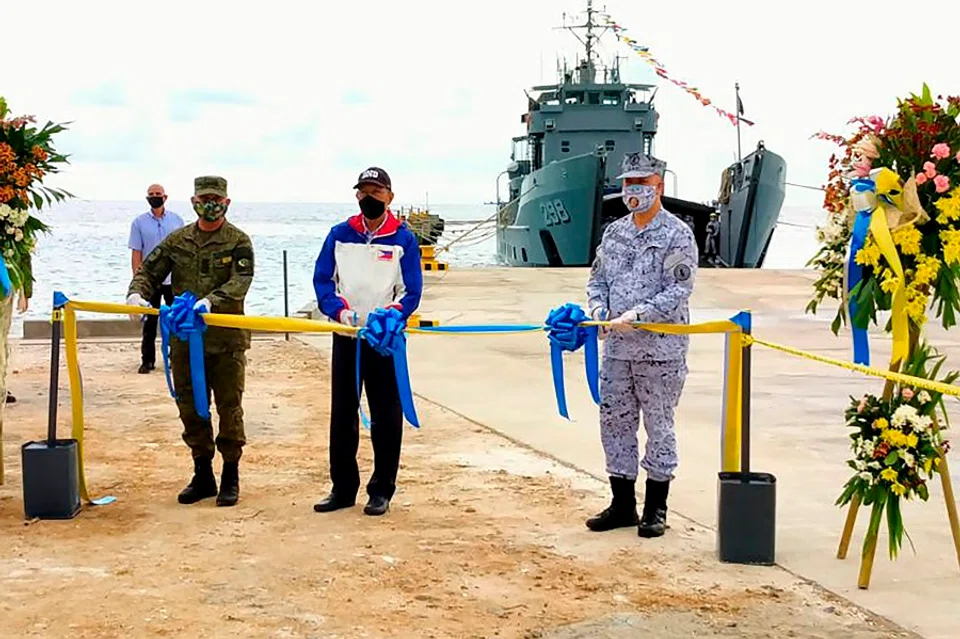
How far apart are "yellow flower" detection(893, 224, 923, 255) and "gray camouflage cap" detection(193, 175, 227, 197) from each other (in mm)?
3419

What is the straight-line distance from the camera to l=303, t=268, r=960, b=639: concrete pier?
512 cm

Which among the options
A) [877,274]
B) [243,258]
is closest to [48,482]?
[243,258]

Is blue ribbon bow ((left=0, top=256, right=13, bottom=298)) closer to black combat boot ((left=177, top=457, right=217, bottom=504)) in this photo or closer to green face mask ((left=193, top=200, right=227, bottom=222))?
green face mask ((left=193, top=200, right=227, bottom=222))

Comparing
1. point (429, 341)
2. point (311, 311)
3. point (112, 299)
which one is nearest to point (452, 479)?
point (429, 341)

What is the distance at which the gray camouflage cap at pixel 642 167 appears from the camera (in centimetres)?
573

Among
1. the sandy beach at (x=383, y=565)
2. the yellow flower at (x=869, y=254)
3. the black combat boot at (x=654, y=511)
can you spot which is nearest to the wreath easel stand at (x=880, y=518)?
the sandy beach at (x=383, y=565)

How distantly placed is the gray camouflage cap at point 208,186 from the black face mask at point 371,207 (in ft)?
2.60

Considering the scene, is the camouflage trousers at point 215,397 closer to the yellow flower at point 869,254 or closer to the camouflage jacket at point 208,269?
the camouflage jacket at point 208,269

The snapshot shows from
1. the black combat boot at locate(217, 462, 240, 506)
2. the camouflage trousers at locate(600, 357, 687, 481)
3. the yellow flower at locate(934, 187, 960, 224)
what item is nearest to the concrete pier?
the camouflage trousers at locate(600, 357, 687, 481)

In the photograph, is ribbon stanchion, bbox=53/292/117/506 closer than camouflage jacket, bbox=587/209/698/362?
No

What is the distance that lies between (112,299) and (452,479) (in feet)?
94.3

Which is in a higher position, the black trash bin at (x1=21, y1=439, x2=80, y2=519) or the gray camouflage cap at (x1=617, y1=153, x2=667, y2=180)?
the gray camouflage cap at (x1=617, y1=153, x2=667, y2=180)

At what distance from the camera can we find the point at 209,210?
20.6 ft

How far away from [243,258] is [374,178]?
0.86 metres
